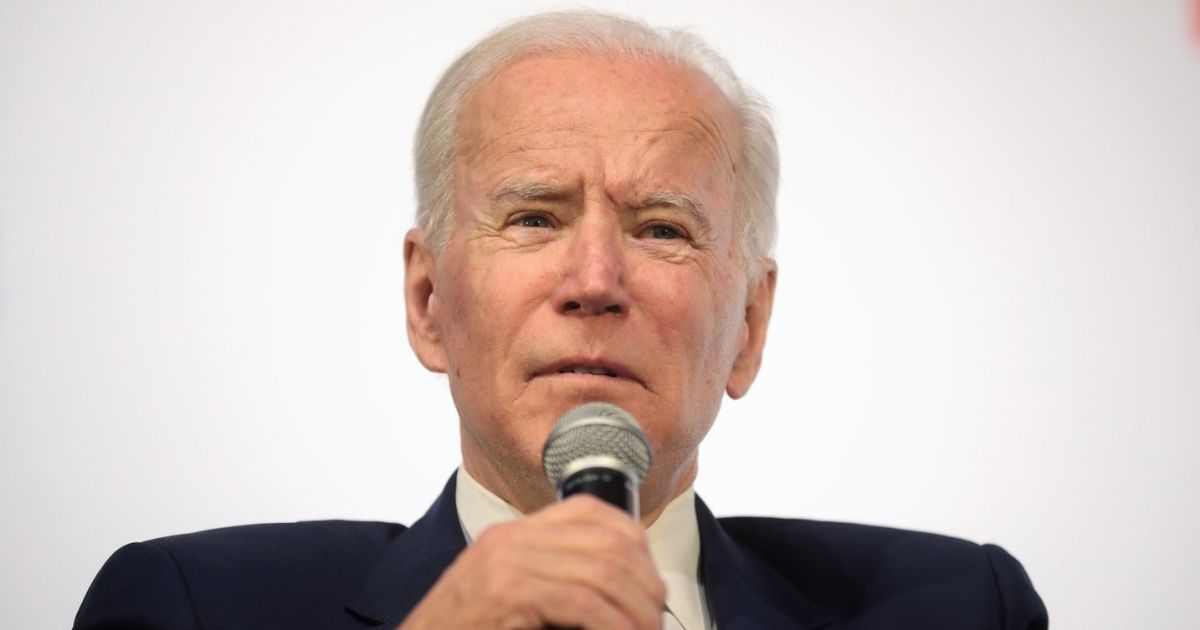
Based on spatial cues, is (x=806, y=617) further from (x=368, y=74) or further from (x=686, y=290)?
(x=368, y=74)

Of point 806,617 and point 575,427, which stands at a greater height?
point 575,427

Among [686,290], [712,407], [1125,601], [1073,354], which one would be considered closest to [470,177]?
[686,290]

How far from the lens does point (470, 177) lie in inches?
98.2

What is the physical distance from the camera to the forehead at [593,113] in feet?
7.86

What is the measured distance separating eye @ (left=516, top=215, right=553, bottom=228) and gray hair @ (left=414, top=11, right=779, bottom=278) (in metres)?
0.18

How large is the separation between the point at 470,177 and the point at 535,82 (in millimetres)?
214

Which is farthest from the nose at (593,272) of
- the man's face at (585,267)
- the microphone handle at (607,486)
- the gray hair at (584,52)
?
the microphone handle at (607,486)

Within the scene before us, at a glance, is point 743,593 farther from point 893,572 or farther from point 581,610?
point 581,610

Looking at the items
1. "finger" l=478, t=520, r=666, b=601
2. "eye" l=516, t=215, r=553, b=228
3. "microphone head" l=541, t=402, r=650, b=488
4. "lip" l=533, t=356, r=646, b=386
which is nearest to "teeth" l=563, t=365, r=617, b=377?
"lip" l=533, t=356, r=646, b=386

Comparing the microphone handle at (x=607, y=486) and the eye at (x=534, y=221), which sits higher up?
the eye at (x=534, y=221)

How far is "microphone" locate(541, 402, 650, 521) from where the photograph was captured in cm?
157

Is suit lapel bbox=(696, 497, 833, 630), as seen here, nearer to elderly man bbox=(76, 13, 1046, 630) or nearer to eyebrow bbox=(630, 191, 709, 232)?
elderly man bbox=(76, 13, 1046, 630)

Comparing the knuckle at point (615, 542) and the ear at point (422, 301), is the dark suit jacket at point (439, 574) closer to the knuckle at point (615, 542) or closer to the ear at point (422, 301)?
the ear at point (422, 301)

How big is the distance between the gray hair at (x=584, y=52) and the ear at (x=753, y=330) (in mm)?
42
